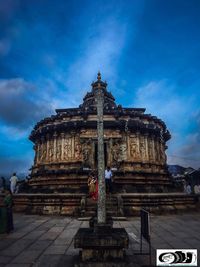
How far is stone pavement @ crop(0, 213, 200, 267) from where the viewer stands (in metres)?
4.95

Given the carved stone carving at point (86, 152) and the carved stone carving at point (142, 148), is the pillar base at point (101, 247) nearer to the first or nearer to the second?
the carved stone carving at point (86, 152)

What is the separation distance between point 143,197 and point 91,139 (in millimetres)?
8375

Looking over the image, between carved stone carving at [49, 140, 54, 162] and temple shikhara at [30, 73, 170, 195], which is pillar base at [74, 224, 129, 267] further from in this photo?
carved stone carving at [49, 140, 54, 162]

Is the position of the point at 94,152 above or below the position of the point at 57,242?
above

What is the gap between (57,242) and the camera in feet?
21.5

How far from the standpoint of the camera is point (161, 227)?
878 cm

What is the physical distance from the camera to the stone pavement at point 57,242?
4.95m

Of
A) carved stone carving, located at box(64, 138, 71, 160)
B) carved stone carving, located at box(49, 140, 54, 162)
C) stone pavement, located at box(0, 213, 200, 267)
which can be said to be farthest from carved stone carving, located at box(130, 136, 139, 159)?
stone pavement, located at box(0, 213, 200, 267)

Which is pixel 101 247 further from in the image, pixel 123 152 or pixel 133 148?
pixel 133 148

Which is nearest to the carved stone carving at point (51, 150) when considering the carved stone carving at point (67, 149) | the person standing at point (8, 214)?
the carved stone carving at point (67, 149)

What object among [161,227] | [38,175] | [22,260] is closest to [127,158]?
[38,175]

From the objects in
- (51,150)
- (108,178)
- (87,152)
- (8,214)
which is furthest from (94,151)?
(8,214)

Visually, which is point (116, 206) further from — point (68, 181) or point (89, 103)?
point (89, 103)

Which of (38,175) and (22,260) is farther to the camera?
(38,175)
